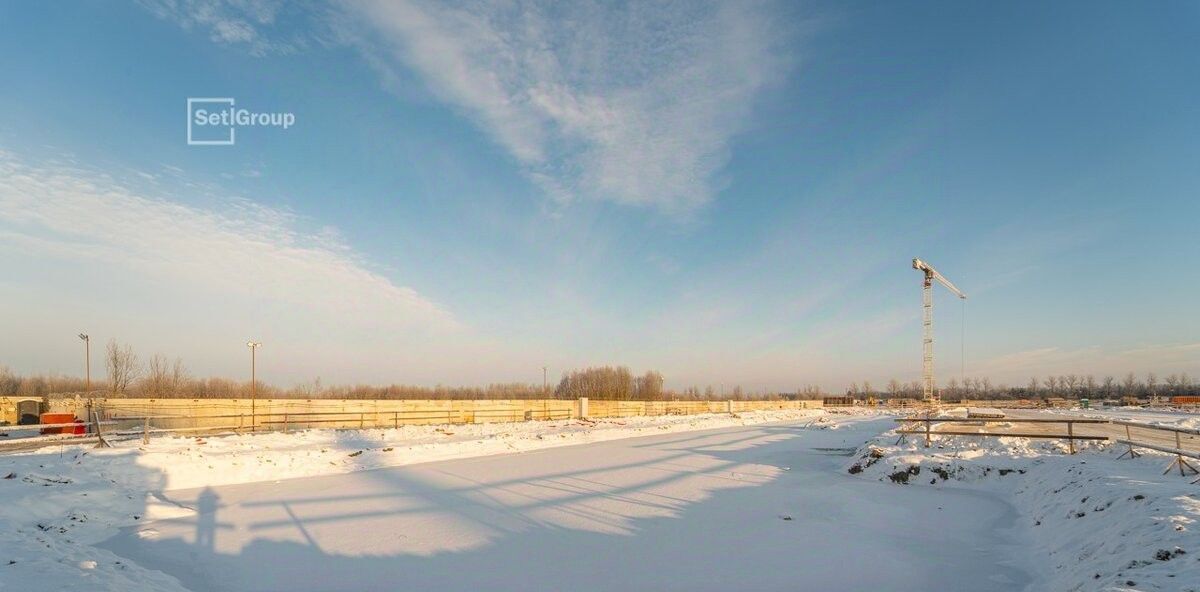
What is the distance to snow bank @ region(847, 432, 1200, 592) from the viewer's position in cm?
648

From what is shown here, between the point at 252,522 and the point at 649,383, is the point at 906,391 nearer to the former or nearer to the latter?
the point at 649,383

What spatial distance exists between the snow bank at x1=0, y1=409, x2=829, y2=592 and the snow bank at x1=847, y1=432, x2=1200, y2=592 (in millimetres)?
11502

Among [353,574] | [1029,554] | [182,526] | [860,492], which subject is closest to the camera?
[353,574]

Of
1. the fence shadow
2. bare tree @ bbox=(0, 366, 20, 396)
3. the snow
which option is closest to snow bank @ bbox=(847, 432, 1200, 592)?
the snow

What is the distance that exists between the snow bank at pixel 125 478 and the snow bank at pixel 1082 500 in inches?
453

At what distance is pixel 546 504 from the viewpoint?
13.8 metres

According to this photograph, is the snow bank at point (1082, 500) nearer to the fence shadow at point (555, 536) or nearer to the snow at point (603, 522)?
the snow at point (603, 522)

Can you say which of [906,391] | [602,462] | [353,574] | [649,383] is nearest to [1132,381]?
[906,391]

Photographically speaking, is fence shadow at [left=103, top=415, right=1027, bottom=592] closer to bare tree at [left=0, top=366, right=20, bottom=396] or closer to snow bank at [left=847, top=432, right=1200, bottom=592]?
snow bank at [left=847, top=432, right=1200, bottom=592]

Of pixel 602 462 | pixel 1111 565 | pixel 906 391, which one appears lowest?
pixel 906 391

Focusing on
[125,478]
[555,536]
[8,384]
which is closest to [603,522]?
[555,536]

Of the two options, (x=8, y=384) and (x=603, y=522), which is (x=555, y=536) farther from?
(x=8, y=384)

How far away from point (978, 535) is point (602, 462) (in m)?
13.2

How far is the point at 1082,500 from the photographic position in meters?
10.1
